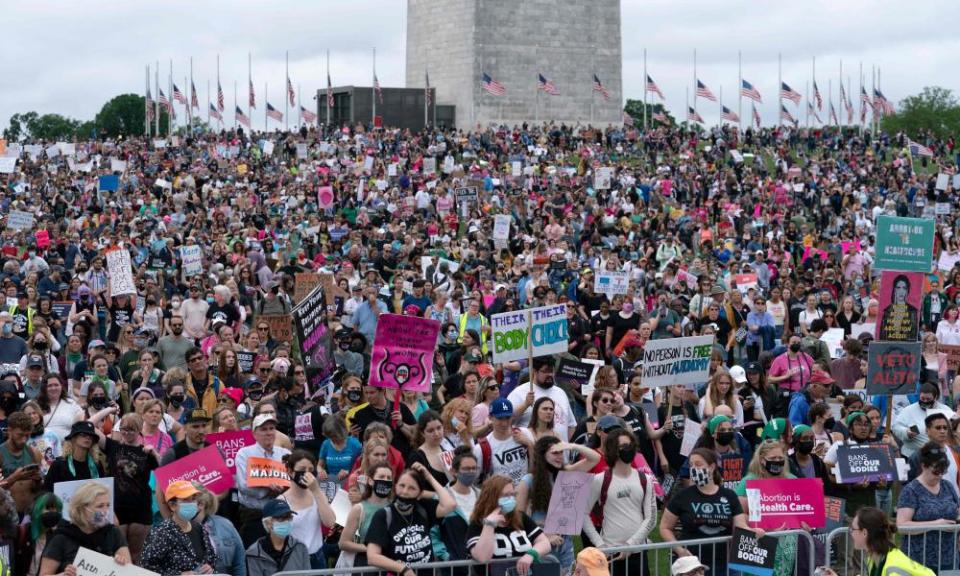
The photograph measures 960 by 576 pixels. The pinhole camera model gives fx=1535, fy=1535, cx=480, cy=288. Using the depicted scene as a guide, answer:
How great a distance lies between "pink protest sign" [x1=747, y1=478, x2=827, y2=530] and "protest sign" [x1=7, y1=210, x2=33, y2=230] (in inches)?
811

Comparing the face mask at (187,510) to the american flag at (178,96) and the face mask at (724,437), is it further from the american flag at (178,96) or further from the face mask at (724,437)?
the american flag at (178,96)

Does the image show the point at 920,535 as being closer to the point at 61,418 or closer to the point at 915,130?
the point at 61,418

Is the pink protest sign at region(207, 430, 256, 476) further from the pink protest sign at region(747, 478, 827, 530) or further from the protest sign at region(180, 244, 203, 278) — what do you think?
the protest sign at region(180, 244, 203, 278)

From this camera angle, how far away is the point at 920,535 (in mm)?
11141

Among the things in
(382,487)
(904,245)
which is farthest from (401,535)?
(904,245)

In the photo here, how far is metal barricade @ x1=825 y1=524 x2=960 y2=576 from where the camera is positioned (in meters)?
10.9

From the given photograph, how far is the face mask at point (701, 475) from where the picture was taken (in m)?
10.3

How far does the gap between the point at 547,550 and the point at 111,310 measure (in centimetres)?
1210

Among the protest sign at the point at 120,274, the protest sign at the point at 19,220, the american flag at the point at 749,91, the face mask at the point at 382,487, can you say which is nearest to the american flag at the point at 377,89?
the american flag at the point at 749,91

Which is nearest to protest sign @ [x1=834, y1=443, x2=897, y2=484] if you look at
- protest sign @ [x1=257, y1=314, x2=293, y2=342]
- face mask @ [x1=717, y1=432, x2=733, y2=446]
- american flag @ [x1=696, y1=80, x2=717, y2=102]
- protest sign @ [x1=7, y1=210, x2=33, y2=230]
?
face mask @ [x1=717, y1=432, x2=733, y2=446]

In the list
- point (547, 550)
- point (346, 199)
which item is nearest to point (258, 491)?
point (547, 550)

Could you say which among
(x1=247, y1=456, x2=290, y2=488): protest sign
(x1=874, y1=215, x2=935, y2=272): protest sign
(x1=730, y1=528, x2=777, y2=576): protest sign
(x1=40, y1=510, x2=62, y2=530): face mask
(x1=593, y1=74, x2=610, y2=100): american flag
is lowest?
(x1=730, y1=528, x2=777, y2=576): protest sign

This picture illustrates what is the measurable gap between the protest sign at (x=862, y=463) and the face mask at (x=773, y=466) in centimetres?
160

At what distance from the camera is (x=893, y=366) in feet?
49.1
